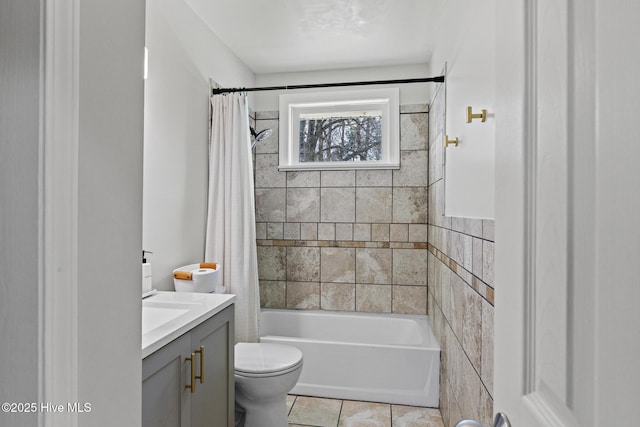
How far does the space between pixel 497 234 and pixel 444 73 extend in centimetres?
194

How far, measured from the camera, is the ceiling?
2221mm

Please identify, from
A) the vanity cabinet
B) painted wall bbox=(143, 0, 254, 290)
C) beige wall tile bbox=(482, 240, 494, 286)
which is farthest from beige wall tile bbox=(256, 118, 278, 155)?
beige wall tile bbox=(482, 240, 494, 286)

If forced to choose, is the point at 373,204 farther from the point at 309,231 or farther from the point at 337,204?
the point at 309,231

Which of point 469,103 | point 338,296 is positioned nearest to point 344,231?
point 338,296

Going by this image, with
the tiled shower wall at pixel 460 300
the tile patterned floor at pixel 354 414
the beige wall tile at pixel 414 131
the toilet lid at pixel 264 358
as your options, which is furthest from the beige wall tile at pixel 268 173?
the tile patterned floor at pixel 354 414

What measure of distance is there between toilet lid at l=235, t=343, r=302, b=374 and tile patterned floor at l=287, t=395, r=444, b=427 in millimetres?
500

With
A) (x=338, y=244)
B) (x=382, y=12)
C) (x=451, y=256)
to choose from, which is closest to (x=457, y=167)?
(x=451, y=256)

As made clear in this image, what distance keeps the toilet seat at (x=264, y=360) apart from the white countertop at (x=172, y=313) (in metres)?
0.46

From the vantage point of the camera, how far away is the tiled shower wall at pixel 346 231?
3.08 meters

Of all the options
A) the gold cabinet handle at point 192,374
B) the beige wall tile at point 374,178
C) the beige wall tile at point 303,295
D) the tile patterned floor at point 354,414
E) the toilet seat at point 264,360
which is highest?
the beige wall tile at point 374,178

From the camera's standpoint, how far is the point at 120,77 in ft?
2.35

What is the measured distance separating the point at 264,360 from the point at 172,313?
Answer: 69 cm

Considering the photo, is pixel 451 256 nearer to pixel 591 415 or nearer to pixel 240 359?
pixel 240 359

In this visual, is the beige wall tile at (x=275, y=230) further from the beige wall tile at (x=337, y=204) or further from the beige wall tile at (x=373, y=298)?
the beige wall tile at (x=373, y=298)
